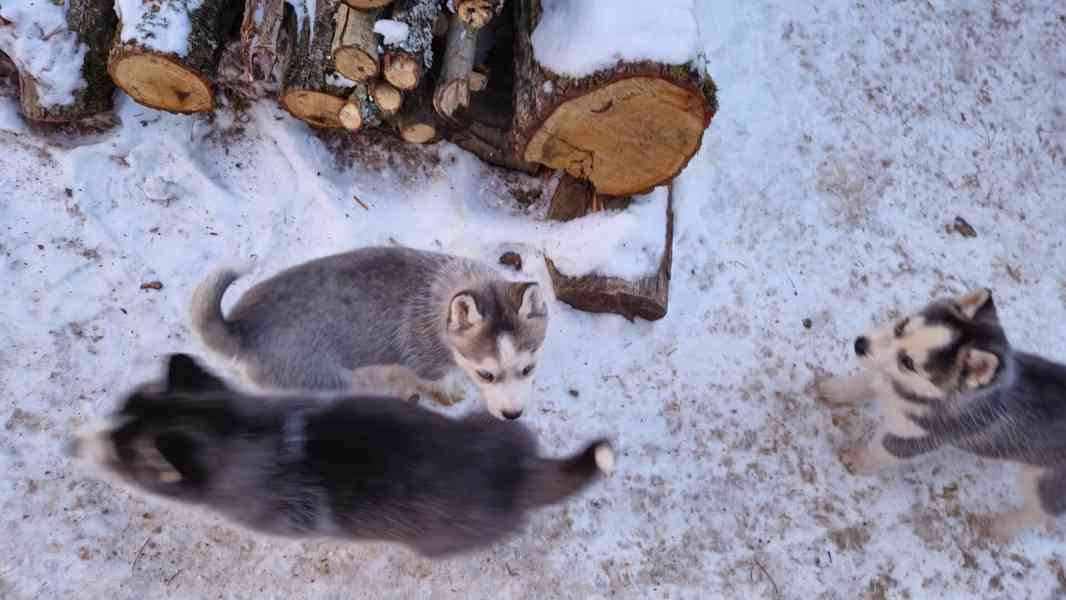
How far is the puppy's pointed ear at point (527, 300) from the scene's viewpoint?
3688 mm

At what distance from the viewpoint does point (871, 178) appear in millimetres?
5586

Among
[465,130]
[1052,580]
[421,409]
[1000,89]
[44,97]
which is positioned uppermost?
[1000,89]

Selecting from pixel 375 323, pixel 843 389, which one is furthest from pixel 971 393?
pixel 375 323

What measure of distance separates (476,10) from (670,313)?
241cm

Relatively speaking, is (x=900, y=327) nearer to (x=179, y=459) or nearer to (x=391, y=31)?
(x=391, y=31)

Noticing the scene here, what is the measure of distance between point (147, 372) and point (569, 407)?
275cm

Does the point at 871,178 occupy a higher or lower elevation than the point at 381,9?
lower

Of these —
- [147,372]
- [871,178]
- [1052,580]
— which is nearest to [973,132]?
[871,178]

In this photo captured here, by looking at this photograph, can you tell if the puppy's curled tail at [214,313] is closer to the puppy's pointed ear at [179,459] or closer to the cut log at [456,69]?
the puppy's pointed ear at [179,459]

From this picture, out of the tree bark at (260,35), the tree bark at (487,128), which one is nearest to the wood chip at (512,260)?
the tree bark at (487,128)

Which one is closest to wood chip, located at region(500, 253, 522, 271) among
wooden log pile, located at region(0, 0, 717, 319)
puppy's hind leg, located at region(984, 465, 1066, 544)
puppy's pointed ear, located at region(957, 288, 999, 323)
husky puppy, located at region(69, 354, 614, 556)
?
wooden log pile, located at region(0, 0, 717, 319)

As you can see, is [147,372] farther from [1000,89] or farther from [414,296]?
[1000,89]

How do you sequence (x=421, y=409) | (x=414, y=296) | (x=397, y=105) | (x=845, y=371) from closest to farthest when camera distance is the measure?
(x=421, y=409)
(x=414, y=296)
(x=397, y=105)
(x=845, y=371)

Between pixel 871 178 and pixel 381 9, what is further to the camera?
pixel 871 178
